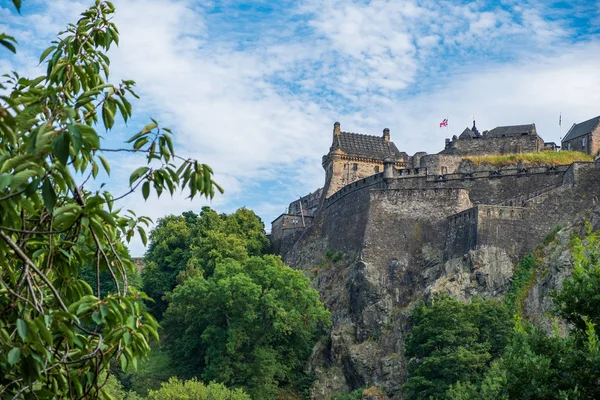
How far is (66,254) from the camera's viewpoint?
25.0ft

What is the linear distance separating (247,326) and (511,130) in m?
24.7

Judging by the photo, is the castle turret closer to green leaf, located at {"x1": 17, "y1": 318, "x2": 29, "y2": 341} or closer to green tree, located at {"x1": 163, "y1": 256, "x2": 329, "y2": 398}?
green tree, located at {"x1": 163, "y1": 256, "x2": 329, "y2": 398}

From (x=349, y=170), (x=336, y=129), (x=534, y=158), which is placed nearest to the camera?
(x=534, y=158)

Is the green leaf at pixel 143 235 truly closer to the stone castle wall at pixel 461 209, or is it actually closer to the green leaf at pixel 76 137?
the green leaf at pixel 76 137

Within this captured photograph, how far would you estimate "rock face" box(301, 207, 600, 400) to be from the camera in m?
41.1

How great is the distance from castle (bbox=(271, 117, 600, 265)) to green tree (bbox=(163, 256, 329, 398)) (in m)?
5.07

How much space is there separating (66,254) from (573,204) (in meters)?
40.1

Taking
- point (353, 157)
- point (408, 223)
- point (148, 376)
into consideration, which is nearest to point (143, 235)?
point (148, 376)

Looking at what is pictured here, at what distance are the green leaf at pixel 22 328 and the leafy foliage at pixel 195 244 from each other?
45.5 m

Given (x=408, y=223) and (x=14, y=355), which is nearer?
(x=14, y=355)

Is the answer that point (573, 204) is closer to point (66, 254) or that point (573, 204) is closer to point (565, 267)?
point (565, 267)

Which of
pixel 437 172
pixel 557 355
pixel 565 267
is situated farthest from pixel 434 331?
pixel 557 355

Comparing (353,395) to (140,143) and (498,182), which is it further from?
(140,143)

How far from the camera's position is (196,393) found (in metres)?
38.6
